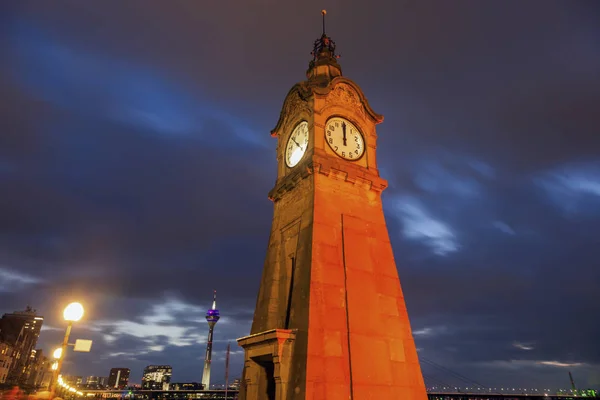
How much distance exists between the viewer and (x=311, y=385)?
11820 mm

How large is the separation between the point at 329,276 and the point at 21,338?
174335 millimetres

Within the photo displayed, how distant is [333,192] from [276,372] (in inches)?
305

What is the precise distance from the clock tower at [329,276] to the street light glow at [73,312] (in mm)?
6106

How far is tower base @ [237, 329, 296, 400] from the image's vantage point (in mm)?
12672

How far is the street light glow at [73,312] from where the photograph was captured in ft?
39.3

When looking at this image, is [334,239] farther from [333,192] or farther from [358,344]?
[358,344]

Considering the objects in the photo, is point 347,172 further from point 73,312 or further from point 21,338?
point 21,338

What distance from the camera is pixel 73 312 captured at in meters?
12.0

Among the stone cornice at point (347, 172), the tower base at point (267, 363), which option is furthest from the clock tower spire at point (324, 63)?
the tower base at point (267, 363)

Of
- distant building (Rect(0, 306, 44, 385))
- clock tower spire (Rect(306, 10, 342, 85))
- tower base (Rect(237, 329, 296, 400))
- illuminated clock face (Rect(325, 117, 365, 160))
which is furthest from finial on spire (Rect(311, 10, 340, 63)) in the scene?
distant building (Rect(0, 306, 44, 385))

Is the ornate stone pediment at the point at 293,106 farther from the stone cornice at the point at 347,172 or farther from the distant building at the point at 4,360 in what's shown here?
the distant building at the point at 4,360

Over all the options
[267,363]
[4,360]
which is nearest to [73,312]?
[267,363]

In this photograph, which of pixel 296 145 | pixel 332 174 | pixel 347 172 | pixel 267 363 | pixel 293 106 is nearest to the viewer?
pixel 267 363

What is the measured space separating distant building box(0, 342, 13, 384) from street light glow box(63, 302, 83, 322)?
339ft
